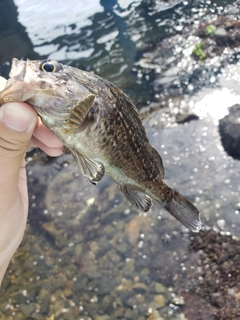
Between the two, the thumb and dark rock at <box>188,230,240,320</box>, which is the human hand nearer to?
the thumb

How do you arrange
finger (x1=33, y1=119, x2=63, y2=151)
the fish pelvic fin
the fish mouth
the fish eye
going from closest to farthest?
1. the fish mouth
2. the fish eye
3. finger (x1=33, y1=119, x2=63, y2=151)
4. the fish pelvic fin

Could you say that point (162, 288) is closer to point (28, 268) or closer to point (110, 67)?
point (28, 268)

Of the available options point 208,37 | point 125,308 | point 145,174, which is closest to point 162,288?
point 125,308

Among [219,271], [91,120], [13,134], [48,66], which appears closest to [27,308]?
[219,271]

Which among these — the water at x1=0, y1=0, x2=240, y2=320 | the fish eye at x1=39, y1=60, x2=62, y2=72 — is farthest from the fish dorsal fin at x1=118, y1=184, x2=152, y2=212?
the water at x1=0, y1=0, x2=240, y2=320

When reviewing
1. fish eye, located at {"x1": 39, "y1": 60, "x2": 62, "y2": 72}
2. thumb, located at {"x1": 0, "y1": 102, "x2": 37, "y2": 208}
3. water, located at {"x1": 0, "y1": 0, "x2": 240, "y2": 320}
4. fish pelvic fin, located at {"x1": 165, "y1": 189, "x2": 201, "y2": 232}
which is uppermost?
fish eye, located at {"x1": 39, "y1": 60, "x2": 62, "y2": 72}

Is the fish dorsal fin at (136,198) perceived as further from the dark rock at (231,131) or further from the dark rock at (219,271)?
the dark rock at (231,131)

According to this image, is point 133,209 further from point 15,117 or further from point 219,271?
point 15,117

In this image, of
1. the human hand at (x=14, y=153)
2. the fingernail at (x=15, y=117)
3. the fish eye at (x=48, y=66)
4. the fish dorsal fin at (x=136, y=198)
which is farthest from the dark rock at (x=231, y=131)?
the fingernail at (x=15, y=117)
